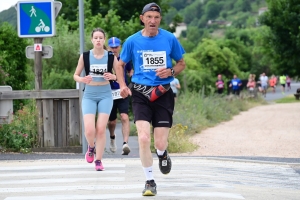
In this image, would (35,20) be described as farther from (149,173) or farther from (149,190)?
(149,190)

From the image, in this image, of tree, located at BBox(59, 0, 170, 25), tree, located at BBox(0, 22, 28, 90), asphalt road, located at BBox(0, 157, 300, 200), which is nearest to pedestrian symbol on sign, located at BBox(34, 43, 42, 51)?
asphalt road, located at BBox(0, 157, 300, 200)

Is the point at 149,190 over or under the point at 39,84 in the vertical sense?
under

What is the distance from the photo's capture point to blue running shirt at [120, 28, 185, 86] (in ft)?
29.7

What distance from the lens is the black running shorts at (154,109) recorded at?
916cm

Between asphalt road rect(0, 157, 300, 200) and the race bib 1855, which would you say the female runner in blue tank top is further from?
the race bib 1855

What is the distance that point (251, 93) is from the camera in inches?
1763

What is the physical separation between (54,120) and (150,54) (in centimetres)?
651

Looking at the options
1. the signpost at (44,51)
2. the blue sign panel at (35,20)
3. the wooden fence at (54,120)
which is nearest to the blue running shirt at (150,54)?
the wooden fence at (54,120)

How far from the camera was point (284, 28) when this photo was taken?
38.1 meters

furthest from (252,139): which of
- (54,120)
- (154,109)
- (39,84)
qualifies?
(154,109)

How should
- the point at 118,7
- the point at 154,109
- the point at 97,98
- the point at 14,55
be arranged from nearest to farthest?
the point at 154,109
the point at 97,98
the point at 14,55
the point at 118,7

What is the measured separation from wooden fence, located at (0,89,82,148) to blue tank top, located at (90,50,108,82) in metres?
3.66

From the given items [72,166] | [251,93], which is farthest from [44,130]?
[251,93]

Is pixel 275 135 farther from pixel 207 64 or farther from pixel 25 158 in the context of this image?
pixel 207 64
